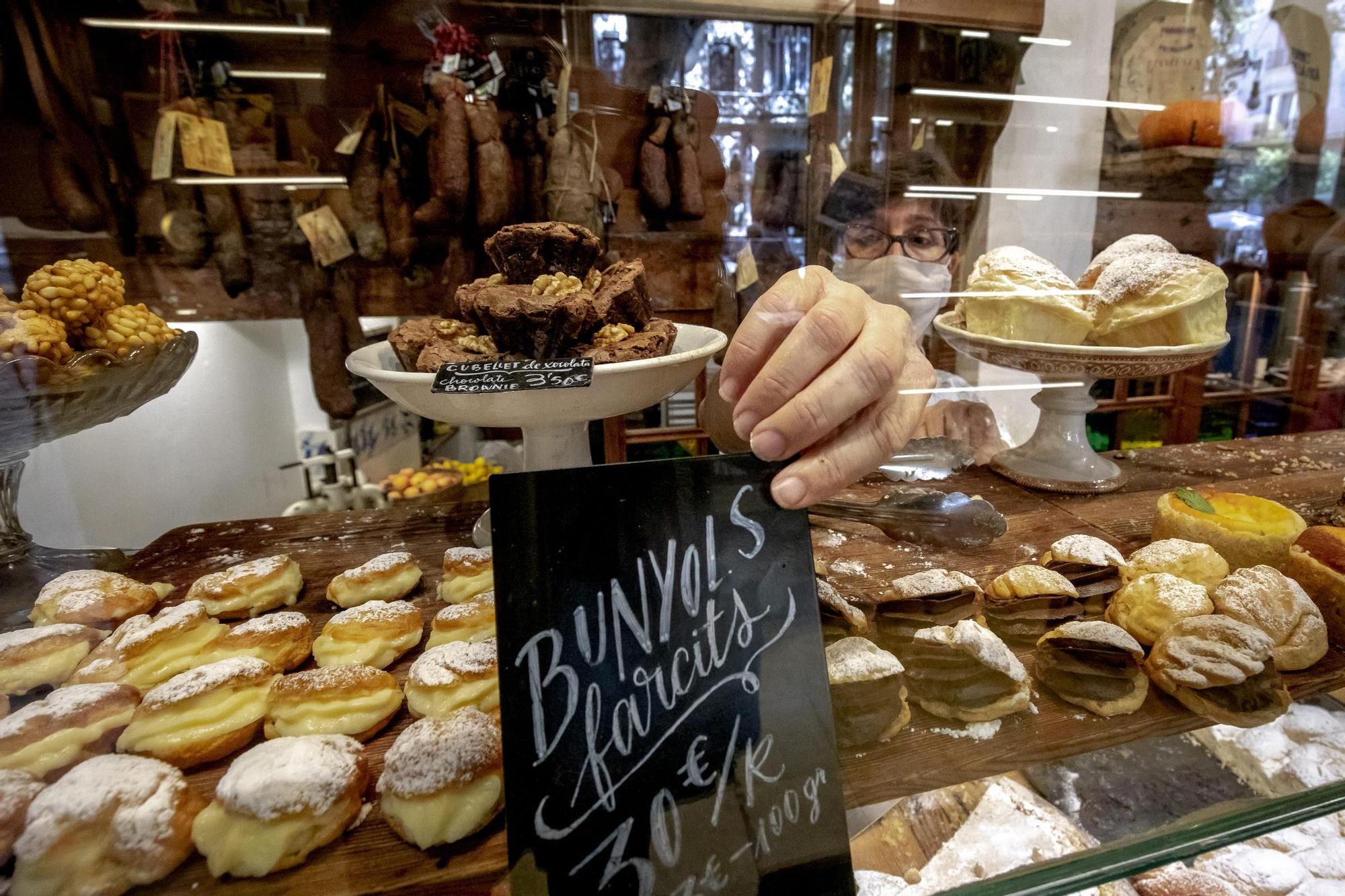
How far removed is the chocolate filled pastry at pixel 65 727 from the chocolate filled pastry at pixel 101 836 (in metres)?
0.05

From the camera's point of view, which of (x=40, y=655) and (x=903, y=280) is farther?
A: (x=903, y=280)

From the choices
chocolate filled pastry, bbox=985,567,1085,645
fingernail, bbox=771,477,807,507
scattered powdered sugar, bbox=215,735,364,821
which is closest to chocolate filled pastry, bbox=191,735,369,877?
scattered powdered sugar, bbox=215,735,364,821

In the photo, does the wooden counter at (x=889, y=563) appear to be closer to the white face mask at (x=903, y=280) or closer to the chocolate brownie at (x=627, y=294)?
the white face mask at (x=903, y=280)

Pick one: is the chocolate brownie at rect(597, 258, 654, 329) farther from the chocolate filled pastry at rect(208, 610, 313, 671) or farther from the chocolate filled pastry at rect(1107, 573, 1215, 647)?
the chocolate filled pastry at rect(1107, 573, 1215, 647)

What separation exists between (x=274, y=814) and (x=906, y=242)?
97cm

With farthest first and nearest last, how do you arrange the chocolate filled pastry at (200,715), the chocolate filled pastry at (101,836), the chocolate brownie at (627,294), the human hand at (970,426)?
the human hand at (970,426) → the chocolate brownie at (627,294) → the chocolate filled pastry at (200,715) → the chocolate filled pastry at (101,836)

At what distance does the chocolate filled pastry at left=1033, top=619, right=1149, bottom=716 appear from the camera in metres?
0.79

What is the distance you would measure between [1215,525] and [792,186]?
0.78 metres

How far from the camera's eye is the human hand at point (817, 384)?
0.62 meters

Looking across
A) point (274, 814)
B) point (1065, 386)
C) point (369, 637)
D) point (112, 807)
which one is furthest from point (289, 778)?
point (1065, 386)

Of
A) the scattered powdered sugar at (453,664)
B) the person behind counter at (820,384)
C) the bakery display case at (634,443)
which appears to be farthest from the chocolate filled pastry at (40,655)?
the person behind counter at (820,384)

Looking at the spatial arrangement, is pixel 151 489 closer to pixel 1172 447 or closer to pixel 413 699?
pixel 413 699

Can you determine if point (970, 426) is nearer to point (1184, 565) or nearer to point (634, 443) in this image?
point (1184, 565)

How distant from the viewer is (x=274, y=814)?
1.91ft
